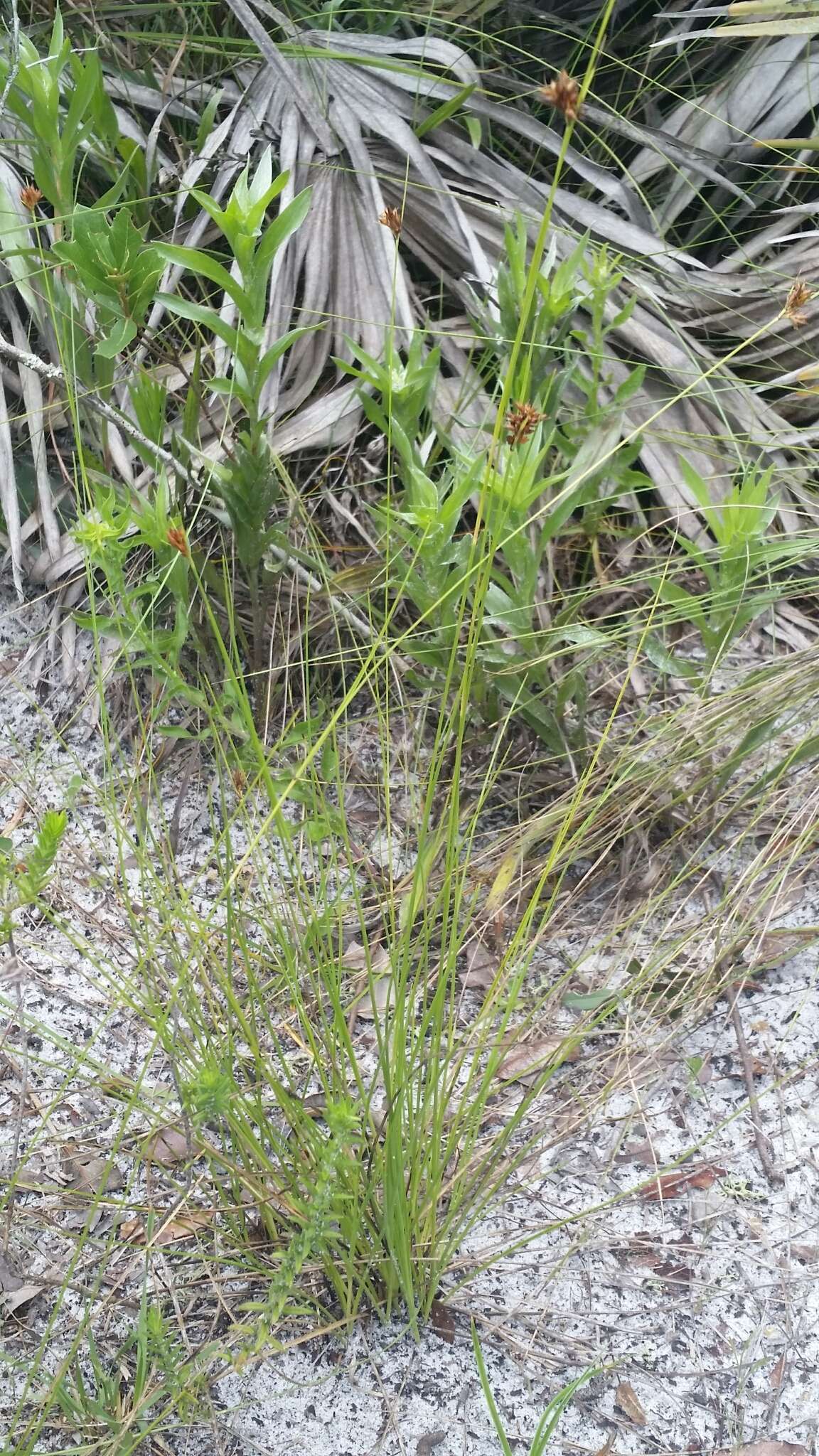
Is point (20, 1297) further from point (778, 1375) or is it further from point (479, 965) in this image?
point (778, 1375)

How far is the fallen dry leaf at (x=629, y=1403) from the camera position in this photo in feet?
4.59

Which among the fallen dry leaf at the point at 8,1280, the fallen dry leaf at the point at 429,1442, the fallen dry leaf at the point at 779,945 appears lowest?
the fallen dry leaf at the point at 429,1442

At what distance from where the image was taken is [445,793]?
6.36 ft

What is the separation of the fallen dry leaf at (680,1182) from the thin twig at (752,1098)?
0.20ft

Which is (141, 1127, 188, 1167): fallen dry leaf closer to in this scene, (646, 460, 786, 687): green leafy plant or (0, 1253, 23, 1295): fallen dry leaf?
(0, 1253, 23, 1295): fallen dry leaf

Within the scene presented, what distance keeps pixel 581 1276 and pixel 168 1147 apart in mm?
590

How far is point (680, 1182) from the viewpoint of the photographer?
5.26 ft

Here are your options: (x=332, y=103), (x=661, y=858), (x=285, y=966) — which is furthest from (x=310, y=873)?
(x=332, y=103)

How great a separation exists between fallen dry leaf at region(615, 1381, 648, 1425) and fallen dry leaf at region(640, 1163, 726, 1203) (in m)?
0.24

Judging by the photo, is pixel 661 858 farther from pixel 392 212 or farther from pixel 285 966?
pixel 392 212

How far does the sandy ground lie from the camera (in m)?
1.40

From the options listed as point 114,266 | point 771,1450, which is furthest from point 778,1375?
point 114,266

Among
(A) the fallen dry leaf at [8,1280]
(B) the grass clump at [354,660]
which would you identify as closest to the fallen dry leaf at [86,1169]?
(B) the grass clump at [354,660]

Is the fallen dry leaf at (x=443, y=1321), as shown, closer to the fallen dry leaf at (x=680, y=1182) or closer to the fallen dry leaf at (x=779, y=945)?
the fallen dry leaf at (x=680, y=1182)
